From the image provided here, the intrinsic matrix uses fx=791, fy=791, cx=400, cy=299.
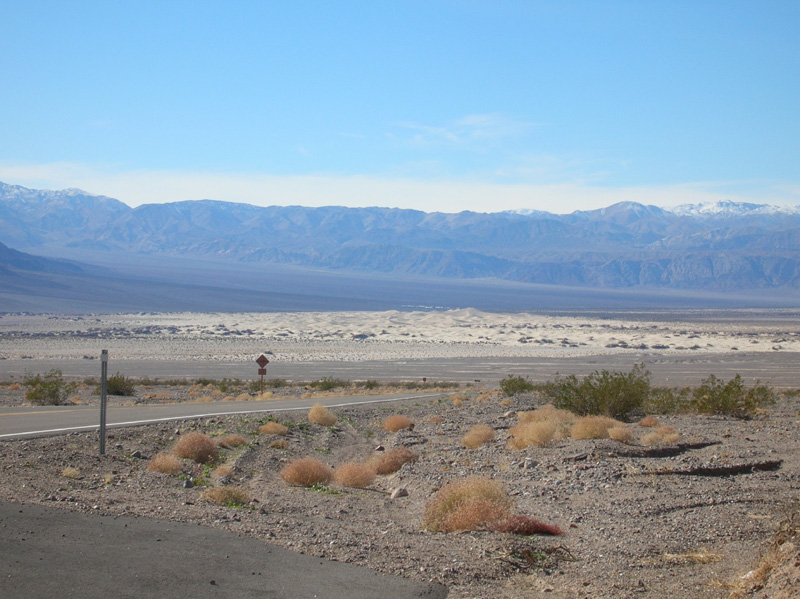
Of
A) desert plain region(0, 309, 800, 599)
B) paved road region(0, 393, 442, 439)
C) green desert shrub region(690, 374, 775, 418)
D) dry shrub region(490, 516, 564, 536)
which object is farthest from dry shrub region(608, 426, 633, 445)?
paved road region(0, 393, 442, 439)

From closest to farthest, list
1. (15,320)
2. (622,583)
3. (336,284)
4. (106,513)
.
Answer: (622,583) < (106,513) < (15,320) < (336,284)

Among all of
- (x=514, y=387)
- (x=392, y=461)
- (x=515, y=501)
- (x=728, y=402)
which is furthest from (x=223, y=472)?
(x=514, y=387)

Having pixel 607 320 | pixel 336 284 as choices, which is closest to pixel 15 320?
pixel 607 320

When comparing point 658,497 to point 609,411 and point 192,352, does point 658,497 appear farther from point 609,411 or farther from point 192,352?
point 192,352

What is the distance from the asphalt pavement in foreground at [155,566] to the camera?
636 cm

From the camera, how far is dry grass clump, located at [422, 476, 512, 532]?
9328 millimetres

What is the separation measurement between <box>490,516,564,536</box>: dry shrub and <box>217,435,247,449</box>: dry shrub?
8.12m

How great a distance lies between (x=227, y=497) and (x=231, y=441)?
19.6 ft

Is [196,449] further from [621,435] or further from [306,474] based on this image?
[621,435]

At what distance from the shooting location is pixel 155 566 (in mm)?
6926

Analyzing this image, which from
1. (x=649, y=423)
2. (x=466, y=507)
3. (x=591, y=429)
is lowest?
(x=649, y=423)

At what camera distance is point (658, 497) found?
11125mm

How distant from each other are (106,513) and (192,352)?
2270 inches

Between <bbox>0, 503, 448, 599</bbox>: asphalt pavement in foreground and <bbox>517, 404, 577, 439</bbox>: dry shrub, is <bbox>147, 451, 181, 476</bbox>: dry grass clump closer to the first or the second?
<bbox>0, 503, 448, 599</bbox>: asphalt pavement in foreground
